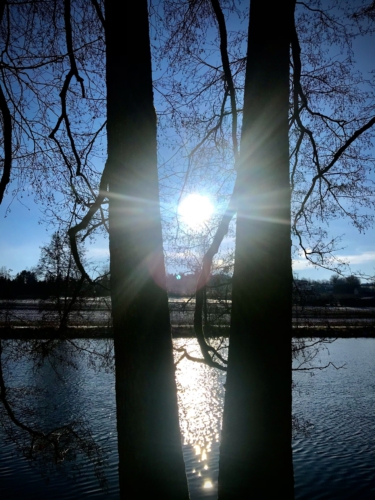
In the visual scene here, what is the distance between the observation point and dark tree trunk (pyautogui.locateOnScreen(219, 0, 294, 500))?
2.47 meters

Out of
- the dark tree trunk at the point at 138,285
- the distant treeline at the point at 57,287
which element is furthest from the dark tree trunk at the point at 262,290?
the distant treeline at the point at 57,287

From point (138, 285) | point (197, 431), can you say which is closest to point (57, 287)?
point (197, 431)

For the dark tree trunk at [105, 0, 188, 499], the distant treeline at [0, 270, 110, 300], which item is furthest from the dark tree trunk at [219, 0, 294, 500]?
the distant treeline at [0, 270, 110, 300]

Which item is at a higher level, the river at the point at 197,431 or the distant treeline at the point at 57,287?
the distant treeline at the point at 57,287

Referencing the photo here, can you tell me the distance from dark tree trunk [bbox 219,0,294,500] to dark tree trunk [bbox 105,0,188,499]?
13.5 inches

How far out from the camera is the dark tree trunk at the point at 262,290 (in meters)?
2.47

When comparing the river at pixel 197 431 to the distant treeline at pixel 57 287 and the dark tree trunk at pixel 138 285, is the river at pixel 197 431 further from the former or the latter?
the dark tree trunk at pixel 138 285

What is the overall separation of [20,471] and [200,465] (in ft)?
9.98

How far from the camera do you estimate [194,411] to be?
11148 mm

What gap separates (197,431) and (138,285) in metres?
8.25

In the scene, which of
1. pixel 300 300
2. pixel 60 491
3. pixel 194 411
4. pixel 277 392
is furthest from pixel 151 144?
pixel 194 411

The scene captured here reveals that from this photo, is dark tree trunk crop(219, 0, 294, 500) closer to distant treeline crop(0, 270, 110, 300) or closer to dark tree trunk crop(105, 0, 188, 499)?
dark tree trunk crop(105, 0, 188, 499)

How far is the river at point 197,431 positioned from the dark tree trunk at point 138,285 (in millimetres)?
1904

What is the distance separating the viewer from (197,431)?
9.82m
